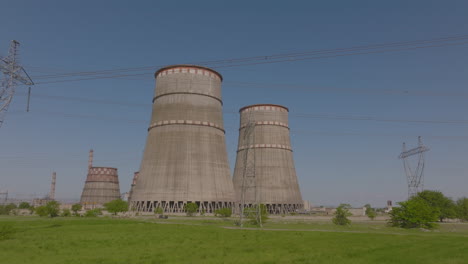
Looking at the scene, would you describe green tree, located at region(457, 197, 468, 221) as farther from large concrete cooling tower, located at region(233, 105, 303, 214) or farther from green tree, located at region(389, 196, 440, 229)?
green tree, located at region(389, 196, 440, 229)

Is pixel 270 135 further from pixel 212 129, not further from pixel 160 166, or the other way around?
pixel 160 166

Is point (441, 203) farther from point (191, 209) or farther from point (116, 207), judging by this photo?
point (116, 207)

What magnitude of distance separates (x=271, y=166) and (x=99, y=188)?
5194cm

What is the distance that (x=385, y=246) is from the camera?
57.7ft

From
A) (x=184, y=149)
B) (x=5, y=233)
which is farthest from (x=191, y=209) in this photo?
(x=5, y=233)

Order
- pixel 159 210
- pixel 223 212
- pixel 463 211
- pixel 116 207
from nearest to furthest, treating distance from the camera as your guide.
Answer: pixel 223 212 < pixel 159 210 < pixel 116 207 < pixel 463 211

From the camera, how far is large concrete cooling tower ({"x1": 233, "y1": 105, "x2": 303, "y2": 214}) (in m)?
63.6

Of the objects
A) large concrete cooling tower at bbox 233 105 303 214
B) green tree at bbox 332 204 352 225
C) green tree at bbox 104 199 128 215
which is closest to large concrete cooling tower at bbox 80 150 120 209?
green tree at bbox 104 199 128 215

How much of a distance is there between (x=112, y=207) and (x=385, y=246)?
4861cm

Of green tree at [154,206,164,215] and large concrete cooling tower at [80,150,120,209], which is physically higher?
large concrete cooling tower at [80,150,120,209]

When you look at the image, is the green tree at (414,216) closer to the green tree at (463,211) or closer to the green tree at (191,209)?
the green tree at (191,209)

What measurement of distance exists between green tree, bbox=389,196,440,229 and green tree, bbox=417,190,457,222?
24.7 metres

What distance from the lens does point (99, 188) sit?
90.9 meters

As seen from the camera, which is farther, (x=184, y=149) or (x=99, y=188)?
(x=99, y=188)
